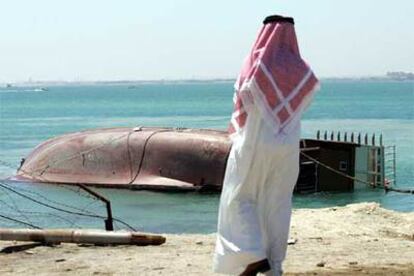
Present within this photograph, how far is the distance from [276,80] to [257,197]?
0.88 metres

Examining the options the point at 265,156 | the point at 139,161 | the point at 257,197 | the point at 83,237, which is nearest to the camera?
the point at 265,156

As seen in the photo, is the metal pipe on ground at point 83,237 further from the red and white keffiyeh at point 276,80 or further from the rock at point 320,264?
the red and white keffiyeh at point 276,80

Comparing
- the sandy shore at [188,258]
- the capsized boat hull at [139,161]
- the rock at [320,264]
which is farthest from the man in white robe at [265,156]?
→ the capsized boat hull at [139,161]

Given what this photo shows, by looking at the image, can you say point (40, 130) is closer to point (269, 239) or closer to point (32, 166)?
point (32, 166)

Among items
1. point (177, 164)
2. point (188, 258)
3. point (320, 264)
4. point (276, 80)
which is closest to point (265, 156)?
point (276, 80)

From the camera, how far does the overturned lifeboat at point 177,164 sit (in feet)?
101

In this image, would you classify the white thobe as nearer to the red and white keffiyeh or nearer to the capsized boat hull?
the red and white keffiyeh

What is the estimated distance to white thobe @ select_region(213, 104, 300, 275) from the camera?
634cm

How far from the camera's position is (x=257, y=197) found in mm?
6461

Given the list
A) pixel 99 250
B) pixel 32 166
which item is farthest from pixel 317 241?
pixel 32 166

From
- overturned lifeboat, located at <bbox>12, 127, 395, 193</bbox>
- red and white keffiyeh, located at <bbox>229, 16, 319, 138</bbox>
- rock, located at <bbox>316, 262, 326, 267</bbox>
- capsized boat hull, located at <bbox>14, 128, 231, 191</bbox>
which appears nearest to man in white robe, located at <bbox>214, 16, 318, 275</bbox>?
red and white keffiyeh, located at <bbox>229, 16, 319, 138</bbox>

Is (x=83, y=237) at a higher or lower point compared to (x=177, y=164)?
higher

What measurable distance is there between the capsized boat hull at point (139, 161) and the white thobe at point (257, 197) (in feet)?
77.2

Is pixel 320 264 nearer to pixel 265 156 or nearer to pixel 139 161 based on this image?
pixel 265 156
